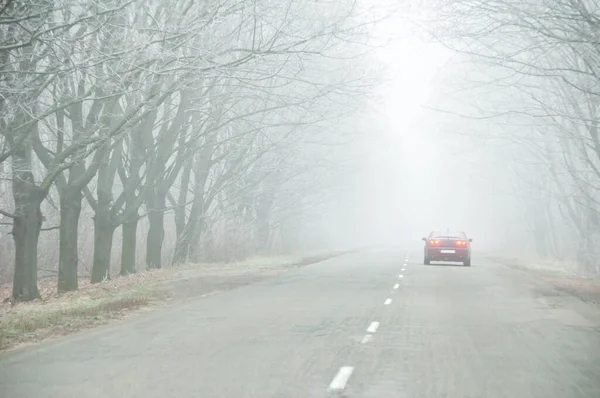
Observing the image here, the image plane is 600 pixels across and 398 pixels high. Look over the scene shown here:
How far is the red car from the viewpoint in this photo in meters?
38.8

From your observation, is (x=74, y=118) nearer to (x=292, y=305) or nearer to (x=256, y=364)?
(x=292, y=305)

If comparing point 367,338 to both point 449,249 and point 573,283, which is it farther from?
point 449,249

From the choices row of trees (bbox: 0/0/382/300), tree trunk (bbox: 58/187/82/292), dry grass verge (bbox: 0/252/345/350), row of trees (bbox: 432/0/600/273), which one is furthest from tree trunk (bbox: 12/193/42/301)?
row of trees (bbox: 432/0/600/273)

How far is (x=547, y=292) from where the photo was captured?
22.7m

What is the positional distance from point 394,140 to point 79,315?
72.7m

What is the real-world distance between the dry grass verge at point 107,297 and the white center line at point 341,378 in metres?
4.84

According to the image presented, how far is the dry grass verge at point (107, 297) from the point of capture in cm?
1374

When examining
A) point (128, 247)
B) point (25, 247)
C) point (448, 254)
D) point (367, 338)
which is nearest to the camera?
point (367, 338)

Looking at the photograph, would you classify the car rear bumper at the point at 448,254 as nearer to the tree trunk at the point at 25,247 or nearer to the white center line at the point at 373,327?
the tree trunk at the point at 25,247

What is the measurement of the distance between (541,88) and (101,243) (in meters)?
13.6

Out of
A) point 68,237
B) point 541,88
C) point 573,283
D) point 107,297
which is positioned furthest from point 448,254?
point 107,297

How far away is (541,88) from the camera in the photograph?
25.9 metres

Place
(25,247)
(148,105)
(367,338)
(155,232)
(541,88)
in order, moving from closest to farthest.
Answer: (367,338)
(25,247)
(148,105)
(541,88)
(155,232)

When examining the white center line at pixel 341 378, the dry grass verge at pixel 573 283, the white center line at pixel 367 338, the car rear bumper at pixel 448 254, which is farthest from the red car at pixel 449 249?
the white center line at pixel 341 378
